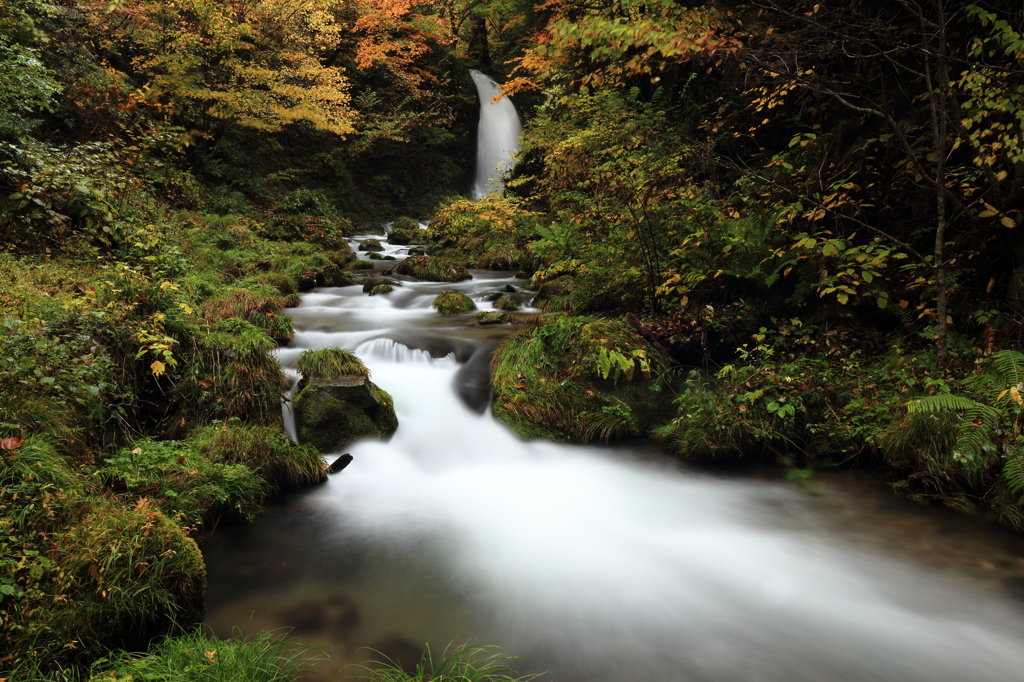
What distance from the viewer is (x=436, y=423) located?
5.93 metres

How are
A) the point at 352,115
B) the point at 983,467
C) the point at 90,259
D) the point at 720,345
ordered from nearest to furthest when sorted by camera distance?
the point at 983,467 < the point at 90,259 < the point at 720,345 < the point at 352,115

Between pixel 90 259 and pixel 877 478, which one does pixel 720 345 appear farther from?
pixel 90 259

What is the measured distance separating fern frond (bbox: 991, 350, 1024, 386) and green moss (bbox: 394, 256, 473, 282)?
981 cm

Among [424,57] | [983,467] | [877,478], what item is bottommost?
[877,478]

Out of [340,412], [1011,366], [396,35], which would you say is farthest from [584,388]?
[396,35]

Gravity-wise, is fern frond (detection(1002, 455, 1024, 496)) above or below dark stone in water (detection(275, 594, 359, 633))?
above

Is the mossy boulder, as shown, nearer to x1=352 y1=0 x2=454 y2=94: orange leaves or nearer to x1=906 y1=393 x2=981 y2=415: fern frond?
x1=906 y1=393 x2=981 y2=415: fern frond

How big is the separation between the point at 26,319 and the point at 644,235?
5.81 metres

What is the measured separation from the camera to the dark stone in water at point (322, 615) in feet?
10.3

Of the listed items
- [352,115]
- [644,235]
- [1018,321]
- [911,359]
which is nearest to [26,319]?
[644,235]

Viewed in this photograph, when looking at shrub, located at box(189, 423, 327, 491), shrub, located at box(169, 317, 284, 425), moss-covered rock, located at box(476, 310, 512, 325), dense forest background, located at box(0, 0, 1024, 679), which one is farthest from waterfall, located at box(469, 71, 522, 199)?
shrub, located at box(189, 423, 327, 491)

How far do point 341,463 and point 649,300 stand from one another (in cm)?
416

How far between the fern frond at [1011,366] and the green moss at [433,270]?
9.81m

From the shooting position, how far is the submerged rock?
17.1ft
